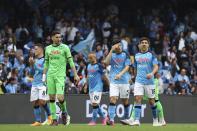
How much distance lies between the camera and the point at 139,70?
21.1 m

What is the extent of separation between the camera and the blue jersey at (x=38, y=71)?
22.3 metres

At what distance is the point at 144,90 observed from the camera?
21062 mm

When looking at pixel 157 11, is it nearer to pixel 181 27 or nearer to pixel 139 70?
pixel 181 27

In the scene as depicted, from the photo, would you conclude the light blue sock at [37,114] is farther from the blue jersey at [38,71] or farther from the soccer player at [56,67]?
the soccer player at [56,67]

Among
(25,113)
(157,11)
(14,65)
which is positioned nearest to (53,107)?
(25,113)

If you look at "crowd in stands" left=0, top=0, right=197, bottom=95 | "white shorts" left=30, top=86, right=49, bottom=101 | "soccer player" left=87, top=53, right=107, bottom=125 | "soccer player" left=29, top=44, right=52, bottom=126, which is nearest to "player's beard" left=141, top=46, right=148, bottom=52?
"soccer player" left=87, top=53, right=107, bottom=125

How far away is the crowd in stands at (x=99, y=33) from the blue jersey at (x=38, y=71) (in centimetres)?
367

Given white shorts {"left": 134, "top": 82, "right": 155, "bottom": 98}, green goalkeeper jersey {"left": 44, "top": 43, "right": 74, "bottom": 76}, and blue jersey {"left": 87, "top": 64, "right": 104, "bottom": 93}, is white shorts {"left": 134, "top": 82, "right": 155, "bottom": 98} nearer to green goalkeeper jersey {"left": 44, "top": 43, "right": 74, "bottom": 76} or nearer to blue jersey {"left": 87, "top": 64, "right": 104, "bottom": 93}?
green goalkeeper jersey {"left": 44, "top": 43, "right": 74, "bottom": 76}

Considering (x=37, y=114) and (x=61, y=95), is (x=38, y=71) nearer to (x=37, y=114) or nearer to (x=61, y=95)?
(x=37, y=114)

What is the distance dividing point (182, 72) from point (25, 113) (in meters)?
6.63

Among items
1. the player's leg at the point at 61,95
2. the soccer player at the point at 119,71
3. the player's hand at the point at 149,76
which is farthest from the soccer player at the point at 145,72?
the player's leg at the point at 61,95

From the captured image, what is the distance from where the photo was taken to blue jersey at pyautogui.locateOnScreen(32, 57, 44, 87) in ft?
73.0

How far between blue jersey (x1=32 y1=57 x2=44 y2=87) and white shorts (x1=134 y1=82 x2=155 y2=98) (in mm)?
3086

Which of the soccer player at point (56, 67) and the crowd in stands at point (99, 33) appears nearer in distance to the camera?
the soccer player at point (56, 67)
